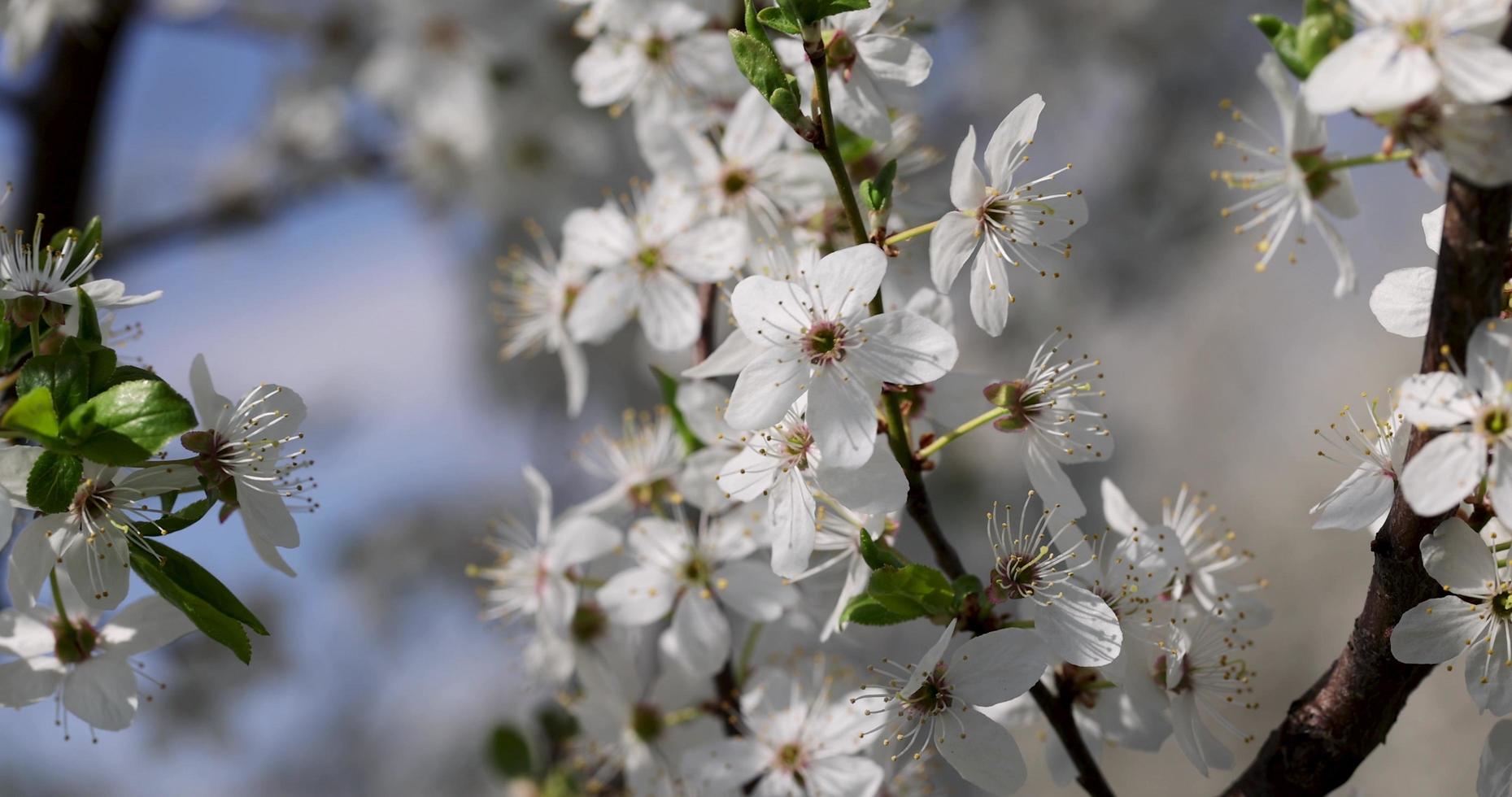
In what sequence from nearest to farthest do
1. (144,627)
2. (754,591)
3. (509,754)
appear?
(144,627)
(754,591)
(509,754)

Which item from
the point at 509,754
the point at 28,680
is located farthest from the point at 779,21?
the point at 509,754

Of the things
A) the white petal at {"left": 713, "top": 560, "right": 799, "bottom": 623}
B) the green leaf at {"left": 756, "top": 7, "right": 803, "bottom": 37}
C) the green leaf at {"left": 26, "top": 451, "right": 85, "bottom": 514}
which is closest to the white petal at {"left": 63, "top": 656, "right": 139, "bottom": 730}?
the green leaf at {"left": 26, "top": 451, "right": 85, "bottom": 514}

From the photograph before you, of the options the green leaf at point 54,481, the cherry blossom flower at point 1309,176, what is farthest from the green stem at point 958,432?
the green leaf at point 54,481

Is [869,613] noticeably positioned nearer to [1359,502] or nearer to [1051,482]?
[1051,482]

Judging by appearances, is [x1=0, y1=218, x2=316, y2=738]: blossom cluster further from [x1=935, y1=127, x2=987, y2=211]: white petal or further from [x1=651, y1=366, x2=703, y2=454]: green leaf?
[x1=935, y1=127, x2=987, y2=211]: white petal

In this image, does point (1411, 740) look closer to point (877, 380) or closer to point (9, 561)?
point (877, 380)

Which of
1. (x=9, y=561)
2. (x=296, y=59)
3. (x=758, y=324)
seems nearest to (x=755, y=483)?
(x=758, y=324)

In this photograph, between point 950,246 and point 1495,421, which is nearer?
point 1495,421
